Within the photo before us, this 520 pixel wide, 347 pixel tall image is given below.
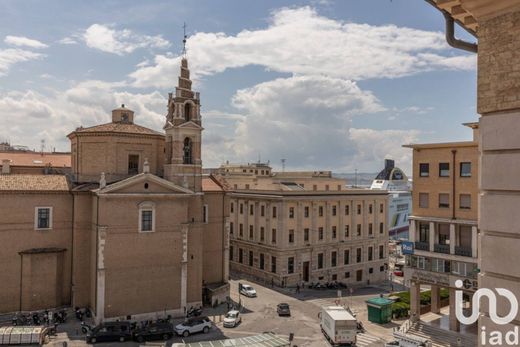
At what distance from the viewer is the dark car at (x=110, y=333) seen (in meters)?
32.4

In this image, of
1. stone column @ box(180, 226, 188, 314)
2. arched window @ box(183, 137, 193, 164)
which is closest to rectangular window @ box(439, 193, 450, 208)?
stone column @ box(180, 226, 188, 314)

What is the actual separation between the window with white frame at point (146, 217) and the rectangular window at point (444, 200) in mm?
24576

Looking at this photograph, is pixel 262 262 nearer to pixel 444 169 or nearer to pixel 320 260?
pixel 320 260

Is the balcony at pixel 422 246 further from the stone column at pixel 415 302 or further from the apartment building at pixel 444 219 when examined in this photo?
the stone column at pixel 415 302

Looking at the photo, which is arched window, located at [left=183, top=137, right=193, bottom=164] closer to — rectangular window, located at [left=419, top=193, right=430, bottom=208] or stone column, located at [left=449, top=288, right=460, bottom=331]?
rectangular window, located at [left=419, top=193, right=430, bottom=208]

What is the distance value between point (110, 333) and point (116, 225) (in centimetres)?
884

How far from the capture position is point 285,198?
53.7 meters

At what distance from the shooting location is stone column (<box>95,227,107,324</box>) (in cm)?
3562

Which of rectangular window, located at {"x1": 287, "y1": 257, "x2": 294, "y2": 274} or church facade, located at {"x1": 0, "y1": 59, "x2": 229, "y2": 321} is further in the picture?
rectangular window, located at {"x1": 287, "y1": 257, "x2": 294, "y2": 274}

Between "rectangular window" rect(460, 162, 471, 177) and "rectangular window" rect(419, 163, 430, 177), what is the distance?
281cm

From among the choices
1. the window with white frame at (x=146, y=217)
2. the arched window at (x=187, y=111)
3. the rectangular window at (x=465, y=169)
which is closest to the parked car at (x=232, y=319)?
the window with white frame at (x=146, y=217)

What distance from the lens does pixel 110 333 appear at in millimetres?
32781

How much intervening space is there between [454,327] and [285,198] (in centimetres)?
2523

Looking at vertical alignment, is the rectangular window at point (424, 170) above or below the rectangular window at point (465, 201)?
above
